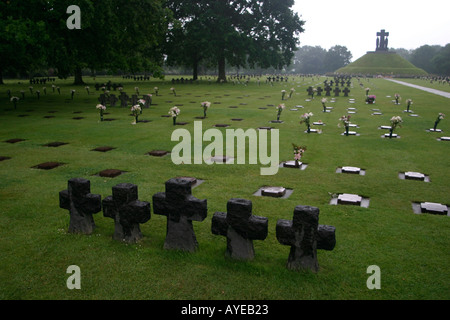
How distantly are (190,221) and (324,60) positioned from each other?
135 metres

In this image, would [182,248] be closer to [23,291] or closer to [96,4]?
[23,291]

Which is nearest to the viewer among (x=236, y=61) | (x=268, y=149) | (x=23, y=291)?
(x=23, y=291)

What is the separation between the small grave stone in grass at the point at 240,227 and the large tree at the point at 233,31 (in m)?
39.2

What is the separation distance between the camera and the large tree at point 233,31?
42.0 m

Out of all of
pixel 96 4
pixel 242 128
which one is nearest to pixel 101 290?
pixel 242 128

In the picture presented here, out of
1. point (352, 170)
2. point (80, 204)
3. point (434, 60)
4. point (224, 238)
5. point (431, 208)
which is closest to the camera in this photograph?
point (80, 204)

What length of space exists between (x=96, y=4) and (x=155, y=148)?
15239 millimetres

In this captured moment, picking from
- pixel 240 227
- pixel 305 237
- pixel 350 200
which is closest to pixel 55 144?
pixel 240 227

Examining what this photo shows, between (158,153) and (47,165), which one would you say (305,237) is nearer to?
(158,153)

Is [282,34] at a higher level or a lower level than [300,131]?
higher

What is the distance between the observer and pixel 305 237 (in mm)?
3924

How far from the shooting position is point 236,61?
44.7 metres

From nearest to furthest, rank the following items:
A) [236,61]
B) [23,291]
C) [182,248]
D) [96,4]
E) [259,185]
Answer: [23,291] → [182,248] → [259,185] → [96,4] → [236,61]

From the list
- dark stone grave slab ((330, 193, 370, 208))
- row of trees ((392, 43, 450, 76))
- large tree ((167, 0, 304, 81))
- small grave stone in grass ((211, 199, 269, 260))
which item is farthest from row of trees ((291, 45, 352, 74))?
small grave stone in grass ((211, 199, 269, 260))
